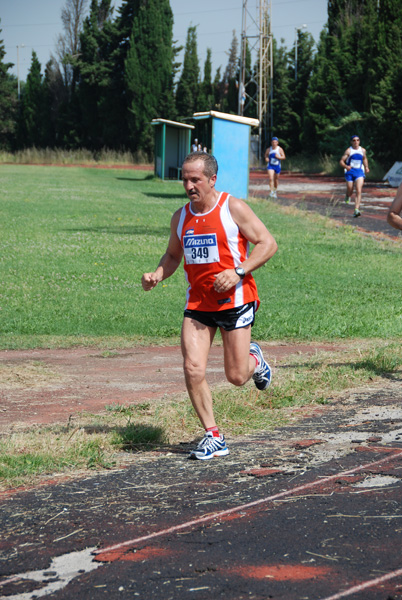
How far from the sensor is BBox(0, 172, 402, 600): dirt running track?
131 inches

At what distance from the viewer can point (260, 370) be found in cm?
604

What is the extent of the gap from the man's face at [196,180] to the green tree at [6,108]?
231 ft

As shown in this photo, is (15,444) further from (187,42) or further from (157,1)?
(187,42)

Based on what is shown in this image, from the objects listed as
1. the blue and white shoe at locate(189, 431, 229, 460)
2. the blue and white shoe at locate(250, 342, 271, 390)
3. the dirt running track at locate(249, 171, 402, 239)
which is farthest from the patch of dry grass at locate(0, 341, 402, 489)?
the dirt running track at locate(249, 171, 402, 239)

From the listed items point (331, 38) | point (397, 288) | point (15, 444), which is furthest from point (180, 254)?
point (331, 38)

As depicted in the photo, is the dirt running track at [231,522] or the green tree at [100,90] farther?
the green tree at [100,90]

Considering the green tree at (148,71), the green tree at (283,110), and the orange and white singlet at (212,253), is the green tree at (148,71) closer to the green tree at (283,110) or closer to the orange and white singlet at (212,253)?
the green tree at (283,110)

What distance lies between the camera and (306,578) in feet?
11.0

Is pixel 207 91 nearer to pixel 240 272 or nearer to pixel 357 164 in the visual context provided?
pixel 357 164

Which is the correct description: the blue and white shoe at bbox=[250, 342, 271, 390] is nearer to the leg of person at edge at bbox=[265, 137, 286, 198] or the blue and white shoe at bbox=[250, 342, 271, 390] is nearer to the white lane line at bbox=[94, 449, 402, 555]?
the white lane line at bbox=[94, 449, 402, 555]

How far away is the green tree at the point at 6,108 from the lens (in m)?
Result: 72.6

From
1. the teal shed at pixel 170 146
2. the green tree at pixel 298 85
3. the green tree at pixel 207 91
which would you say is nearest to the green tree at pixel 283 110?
the green tree at pixel 298 85

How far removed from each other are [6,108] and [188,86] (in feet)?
59.6

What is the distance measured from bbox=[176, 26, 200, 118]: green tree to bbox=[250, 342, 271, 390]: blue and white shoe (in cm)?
→ 6120
